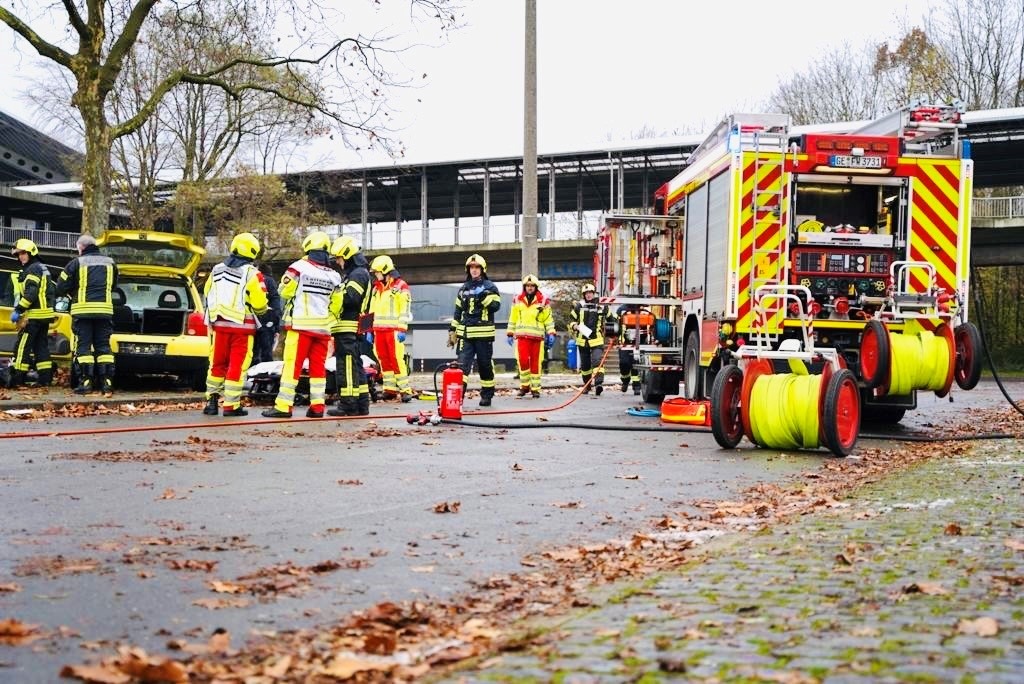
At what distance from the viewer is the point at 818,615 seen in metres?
4.27

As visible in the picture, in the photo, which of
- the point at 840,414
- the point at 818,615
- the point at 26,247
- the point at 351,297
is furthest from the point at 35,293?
the point at 818,615

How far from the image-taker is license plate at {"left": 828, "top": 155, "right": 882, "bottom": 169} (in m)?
13.7

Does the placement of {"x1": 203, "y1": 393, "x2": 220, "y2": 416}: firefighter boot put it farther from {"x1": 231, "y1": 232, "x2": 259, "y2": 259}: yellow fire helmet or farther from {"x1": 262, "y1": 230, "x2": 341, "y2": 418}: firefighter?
{"x1": 231, "y1": 232, "x2": 259, "y2": 259}: yellow fire helmet

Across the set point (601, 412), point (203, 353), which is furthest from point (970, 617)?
point (203, 353)

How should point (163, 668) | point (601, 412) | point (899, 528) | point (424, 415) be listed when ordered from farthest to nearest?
point (601, 412) < point (424, 415) < point (899, 528) < point (163, 668)

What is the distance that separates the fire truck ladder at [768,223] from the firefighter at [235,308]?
5.30m

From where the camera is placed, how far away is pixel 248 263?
43.7 feet

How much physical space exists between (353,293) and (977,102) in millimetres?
40162

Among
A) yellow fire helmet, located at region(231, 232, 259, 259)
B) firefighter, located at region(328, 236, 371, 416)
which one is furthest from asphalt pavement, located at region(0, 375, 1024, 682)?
yellow fire helmet, located at region(231, 232, 259, 259)

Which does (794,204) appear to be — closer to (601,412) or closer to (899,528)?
(601,412)

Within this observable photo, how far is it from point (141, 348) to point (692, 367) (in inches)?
280

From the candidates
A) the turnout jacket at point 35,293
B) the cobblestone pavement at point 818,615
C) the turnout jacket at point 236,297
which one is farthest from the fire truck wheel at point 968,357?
the turnout jacket at point 35,293

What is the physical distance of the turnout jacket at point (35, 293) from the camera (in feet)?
53.0

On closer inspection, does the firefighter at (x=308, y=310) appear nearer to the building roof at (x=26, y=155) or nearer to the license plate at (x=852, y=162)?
the license plate at (x=852, y=162)
